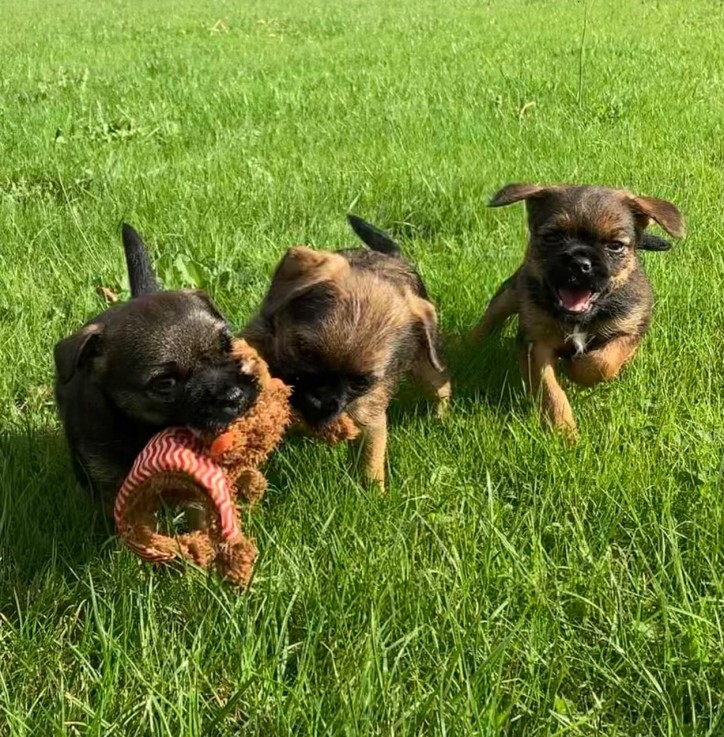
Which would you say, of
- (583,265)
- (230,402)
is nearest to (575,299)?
(583,265)

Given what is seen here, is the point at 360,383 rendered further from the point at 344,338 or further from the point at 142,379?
the point at 142,379

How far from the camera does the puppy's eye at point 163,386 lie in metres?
2.79

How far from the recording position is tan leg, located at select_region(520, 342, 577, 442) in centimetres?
351

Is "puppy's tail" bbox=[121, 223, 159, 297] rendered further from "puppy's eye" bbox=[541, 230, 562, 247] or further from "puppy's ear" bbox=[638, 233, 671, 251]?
"puppy's ear" bbox=[638, 233, 671, 251]

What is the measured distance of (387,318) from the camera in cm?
335

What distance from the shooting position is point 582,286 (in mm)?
3684

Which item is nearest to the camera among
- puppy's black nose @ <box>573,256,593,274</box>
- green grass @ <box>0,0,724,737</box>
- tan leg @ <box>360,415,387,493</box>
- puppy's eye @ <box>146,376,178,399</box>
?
green grass @ <box>0,0,724,737</box>

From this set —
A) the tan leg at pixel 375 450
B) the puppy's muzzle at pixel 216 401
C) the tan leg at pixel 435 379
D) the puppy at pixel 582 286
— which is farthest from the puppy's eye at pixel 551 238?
the puppy's muzzle at pixel 216 401

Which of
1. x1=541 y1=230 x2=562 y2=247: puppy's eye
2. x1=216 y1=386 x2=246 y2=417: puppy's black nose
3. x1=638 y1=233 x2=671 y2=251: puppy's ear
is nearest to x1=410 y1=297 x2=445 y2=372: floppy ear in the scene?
x1=541 y1=230 x2=562 y2=247: puppy's eye

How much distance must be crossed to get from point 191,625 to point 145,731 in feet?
1.27

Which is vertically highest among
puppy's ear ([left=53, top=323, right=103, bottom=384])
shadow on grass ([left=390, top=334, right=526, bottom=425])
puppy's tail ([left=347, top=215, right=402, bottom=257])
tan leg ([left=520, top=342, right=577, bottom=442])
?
puppy's ear ([left=53, top=323, right=103, bottom=384])

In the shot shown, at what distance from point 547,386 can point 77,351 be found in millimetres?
2027

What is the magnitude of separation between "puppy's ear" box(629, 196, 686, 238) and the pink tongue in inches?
18.9

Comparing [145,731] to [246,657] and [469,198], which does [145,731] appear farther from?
[469,198]
